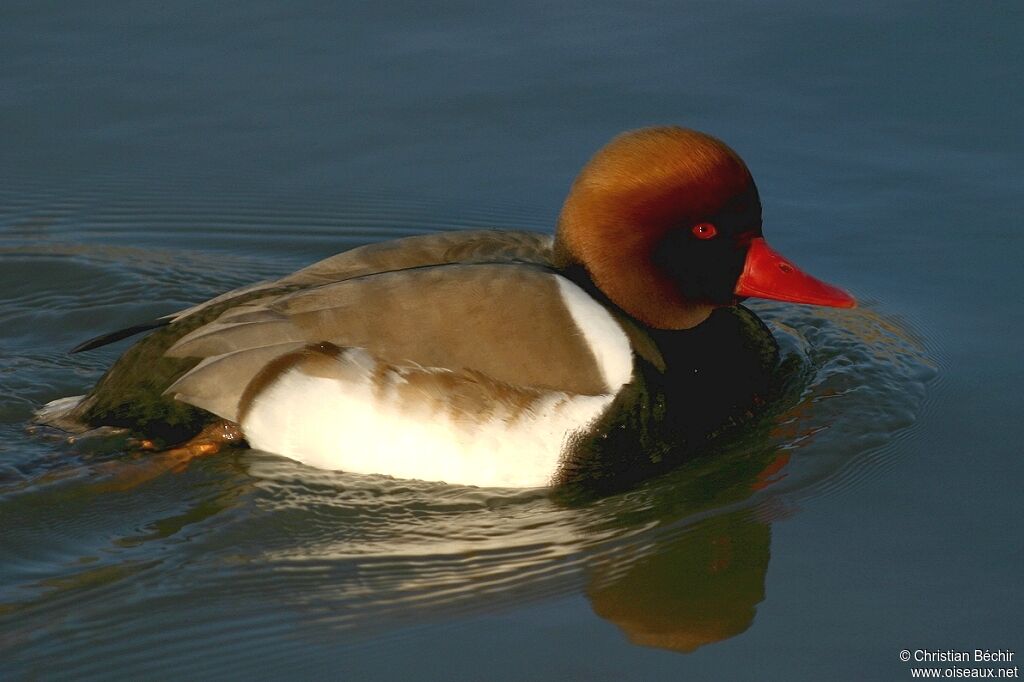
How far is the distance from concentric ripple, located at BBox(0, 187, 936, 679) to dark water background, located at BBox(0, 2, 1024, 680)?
0.01 m

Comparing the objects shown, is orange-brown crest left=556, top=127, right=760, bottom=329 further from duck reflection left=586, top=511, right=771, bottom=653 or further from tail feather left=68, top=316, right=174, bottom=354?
tail feather left=68, top=316, right=174, bottom=354

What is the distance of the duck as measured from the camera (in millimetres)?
5504

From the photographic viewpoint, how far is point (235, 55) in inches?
356

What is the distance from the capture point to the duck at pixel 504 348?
18.1ft

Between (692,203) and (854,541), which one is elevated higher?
(692,203)

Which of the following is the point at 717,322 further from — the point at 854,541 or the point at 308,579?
the point at 308,579

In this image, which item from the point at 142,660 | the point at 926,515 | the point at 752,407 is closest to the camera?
the point at 142,660

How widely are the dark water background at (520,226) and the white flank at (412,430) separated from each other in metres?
0.09

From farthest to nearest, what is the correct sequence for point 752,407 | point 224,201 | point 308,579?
point 224,201
point 752,407
point 308,579

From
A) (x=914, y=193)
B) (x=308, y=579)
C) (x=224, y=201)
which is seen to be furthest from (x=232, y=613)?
(x=914, y=193)

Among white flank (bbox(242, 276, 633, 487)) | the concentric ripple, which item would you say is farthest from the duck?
the concentric ripple

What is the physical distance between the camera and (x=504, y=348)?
5.48 meters

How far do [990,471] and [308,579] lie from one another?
8.42ft

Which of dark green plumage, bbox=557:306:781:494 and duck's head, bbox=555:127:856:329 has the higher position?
duck's head, bbox=555:127:856:329
